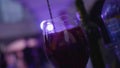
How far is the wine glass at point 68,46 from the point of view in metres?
0.59

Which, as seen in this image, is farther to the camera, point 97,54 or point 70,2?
point 70,2

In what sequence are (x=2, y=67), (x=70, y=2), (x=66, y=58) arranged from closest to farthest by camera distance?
(x=66, y=58), (x=70, y=2), (x=2, y=67)

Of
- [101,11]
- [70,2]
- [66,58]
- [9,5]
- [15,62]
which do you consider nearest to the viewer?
[66,58]

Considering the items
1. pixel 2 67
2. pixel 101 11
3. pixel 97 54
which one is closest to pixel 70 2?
pixel 101 11

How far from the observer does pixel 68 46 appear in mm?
588

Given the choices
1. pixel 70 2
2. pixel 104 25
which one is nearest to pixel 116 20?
pixel 104 25

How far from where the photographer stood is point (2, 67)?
2244 millimetres

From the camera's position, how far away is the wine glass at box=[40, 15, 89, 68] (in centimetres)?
59

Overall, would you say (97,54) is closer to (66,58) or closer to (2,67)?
(66,58)

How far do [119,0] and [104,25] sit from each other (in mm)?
78

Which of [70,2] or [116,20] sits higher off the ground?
[70,2]

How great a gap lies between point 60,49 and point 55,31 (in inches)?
1.8

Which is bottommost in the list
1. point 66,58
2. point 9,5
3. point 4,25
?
point 66,58

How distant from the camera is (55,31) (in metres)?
0.61
